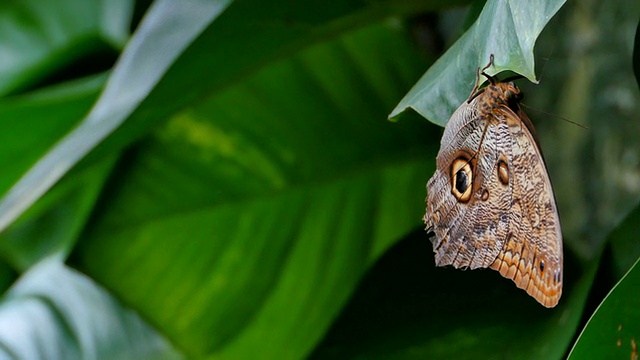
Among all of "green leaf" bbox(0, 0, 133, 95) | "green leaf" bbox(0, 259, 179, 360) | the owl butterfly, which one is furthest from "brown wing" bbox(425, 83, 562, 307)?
"green leaf" bbox(0, 0, 133, 95)

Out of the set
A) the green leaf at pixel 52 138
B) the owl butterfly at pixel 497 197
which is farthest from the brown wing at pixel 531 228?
the green leaf at pixel 52 138

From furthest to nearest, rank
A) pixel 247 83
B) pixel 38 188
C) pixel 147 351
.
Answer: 1. pixel 147 351
2. pixel 247 83
3. pixel 38 188

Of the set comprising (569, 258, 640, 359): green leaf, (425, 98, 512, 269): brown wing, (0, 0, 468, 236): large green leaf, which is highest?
(0, 0, 468, 236): large green leaf

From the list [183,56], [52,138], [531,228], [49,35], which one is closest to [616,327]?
[531,228]

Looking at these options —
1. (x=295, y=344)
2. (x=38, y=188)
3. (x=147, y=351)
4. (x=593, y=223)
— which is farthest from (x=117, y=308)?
(x=593, y=223)

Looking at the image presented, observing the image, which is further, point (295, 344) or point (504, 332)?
point (295, 344)

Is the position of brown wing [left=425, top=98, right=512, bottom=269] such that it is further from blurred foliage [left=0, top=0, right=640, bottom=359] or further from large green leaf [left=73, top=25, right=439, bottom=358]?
large green leaf [left=73, top=25, right=439, bottom=358]

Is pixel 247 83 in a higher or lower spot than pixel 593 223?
higher

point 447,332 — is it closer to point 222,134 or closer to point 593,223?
point 593,223
